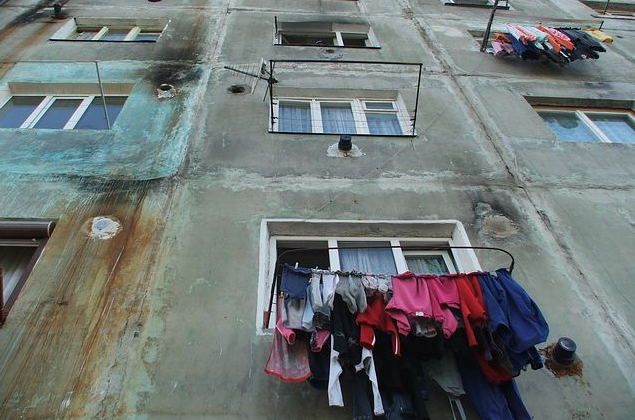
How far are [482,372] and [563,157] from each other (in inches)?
194

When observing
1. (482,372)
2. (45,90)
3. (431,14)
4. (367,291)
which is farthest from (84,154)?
(431,14)

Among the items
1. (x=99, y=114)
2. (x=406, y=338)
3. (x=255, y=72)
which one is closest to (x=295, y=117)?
(x=255, y=72)

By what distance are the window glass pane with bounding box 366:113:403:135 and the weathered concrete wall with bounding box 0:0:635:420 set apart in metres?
0.61

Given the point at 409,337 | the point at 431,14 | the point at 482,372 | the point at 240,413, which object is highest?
the point at 431,14

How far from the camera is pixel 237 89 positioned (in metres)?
8.37

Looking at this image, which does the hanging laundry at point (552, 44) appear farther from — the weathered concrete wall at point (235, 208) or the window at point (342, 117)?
the window at point (342, 117)

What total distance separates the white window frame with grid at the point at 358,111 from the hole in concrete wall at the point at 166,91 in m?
1.98

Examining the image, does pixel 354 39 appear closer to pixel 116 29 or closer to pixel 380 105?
pixel 380 105

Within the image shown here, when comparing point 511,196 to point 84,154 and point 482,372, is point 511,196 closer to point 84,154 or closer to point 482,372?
point 482,372

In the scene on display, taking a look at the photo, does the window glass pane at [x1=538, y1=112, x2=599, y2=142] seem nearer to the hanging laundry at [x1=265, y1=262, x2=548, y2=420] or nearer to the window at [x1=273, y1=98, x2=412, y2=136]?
the window at [x1=273, y1=98, x2=412, y2=136]

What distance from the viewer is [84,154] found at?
6.79 meters

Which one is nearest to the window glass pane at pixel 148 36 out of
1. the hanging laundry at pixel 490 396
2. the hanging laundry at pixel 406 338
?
the hanging laundry at pixel 406 338

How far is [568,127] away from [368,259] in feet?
19.4

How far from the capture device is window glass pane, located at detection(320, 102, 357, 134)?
8156mm
